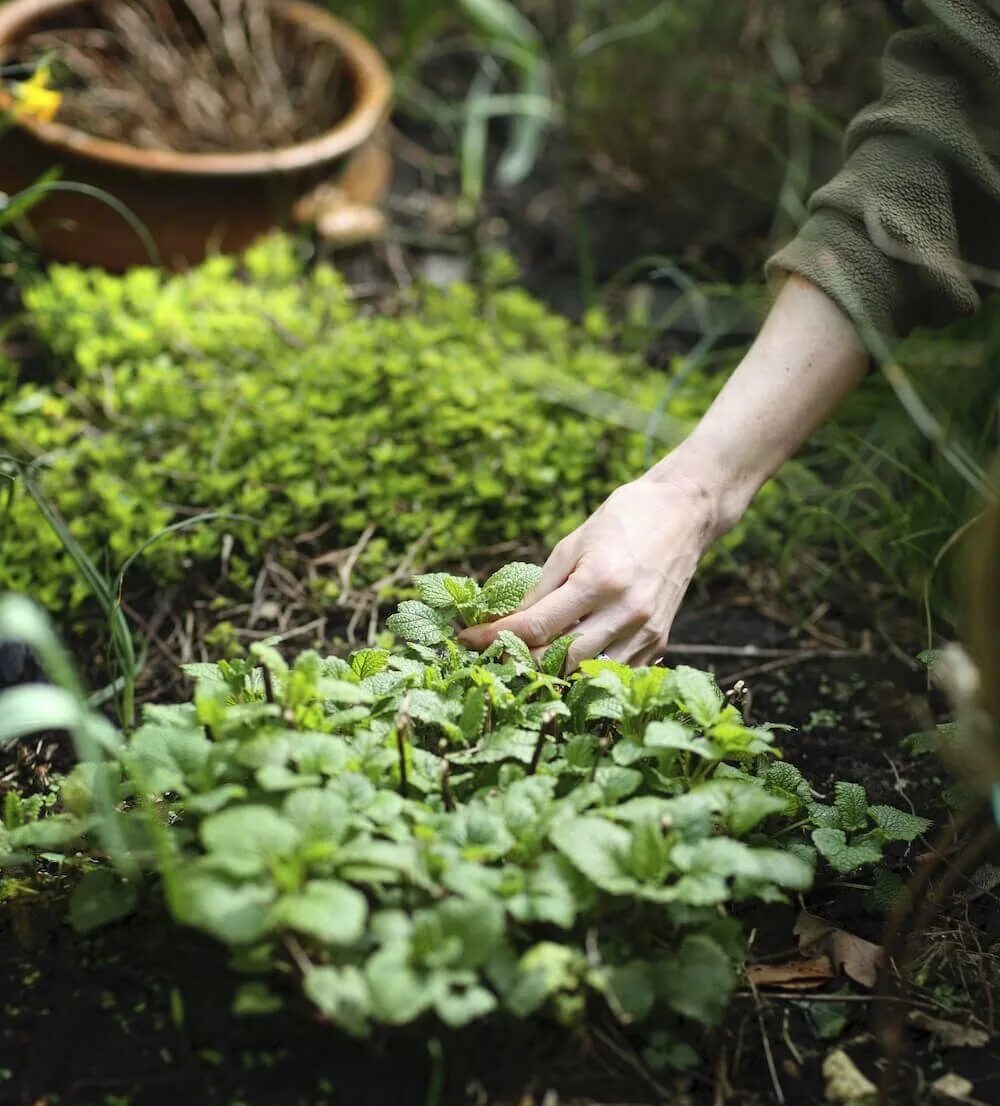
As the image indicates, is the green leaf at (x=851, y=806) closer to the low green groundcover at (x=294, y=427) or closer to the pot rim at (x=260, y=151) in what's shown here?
the low green groundcover at (x=294, y=427)

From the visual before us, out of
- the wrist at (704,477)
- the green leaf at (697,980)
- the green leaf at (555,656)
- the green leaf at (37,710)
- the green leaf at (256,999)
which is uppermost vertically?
the green leaf at (37,710)

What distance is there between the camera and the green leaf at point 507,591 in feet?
5.52

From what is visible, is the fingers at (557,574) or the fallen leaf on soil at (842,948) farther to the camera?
the fingers at (557,574)

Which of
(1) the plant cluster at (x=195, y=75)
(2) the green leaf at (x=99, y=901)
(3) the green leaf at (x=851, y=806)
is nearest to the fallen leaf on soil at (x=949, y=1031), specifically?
(3) the green leaf at (x=851, y=806)

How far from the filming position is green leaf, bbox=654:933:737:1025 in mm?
1285

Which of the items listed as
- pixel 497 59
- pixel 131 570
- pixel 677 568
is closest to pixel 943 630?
pixel 677 568

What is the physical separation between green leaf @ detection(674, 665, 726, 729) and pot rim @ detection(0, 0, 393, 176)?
1922 mm

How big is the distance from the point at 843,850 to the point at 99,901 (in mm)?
862

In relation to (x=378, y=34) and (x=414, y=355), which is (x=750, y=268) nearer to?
(x=414, y=355)

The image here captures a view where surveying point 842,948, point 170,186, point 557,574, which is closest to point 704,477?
point 557,574

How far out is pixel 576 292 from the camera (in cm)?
322

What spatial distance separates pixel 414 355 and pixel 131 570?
749 mm

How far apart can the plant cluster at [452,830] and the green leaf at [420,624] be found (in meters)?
0.03

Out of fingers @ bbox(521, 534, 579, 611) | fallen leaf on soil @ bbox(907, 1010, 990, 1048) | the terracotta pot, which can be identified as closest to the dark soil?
fallen leaf on soil @ bbox(907, 1010, 990, 1048)
